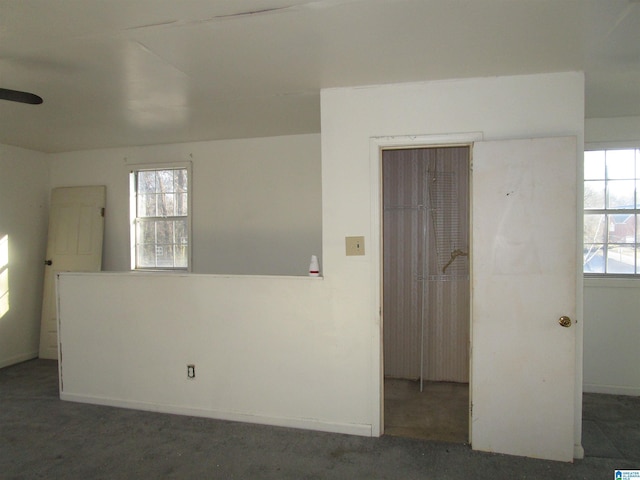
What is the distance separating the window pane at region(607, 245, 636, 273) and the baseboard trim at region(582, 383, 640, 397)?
103 centimetres

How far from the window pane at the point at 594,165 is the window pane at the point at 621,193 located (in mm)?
124

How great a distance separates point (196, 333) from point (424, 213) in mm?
2343

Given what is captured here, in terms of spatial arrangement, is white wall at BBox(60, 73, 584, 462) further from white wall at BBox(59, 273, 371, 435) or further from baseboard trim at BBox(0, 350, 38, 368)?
baseboard trim at BBox(0, 350, 38, 368)

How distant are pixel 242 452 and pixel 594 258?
3.41 meters

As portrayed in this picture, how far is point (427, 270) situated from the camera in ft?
12.4

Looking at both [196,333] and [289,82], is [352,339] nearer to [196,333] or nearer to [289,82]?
[196,333]

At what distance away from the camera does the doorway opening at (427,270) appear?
3697 mm

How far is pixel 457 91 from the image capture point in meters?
2.58

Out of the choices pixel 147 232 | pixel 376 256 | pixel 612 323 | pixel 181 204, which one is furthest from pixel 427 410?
pixel 147 232

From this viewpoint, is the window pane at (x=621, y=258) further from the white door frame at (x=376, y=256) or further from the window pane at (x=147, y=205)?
the window pane at (x=147, y=205)

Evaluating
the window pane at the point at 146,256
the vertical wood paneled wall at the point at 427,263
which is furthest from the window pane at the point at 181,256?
the vertical wood paneled wall at the point at 427,263

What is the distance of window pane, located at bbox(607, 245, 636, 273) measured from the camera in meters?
3.48

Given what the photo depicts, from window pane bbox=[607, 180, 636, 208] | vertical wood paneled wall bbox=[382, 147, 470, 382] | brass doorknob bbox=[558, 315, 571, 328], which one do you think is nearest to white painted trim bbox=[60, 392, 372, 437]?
vertical wood paneled wall bbox=[382, 147, 470, 382]

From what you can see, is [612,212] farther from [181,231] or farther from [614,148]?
[181,231]
